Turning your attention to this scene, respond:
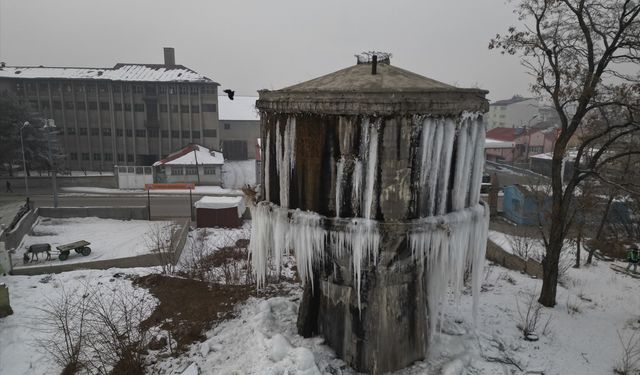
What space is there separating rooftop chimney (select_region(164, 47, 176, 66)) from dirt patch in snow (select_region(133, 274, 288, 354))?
37.5 meters

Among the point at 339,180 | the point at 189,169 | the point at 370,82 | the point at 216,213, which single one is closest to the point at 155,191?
the point at 189,169

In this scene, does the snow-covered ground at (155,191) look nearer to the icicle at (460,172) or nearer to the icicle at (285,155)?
the icicle at (285,155)

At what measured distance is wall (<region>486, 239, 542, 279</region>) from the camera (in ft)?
56.7

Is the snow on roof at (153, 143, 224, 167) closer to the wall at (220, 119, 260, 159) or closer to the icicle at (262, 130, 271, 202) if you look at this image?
the wall at (220, 119, 260, 159)

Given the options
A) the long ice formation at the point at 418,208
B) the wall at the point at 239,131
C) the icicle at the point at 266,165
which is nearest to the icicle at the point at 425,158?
the long ice formation at the point at 418,208

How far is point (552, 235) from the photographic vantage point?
12.4 metres

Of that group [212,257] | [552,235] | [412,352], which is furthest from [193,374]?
[552,235]

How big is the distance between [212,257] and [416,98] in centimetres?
1342

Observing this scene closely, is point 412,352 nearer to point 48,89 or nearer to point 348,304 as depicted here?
point 348,304

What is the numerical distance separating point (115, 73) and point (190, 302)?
119 ft

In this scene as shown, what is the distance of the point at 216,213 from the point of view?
24.7 m

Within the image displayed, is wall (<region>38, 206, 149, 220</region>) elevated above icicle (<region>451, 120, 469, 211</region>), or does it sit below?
below

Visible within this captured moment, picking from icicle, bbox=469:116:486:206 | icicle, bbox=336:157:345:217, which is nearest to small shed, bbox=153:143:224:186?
icicle, bbox=336:157:345:217

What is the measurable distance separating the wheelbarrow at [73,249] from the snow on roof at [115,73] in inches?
977
